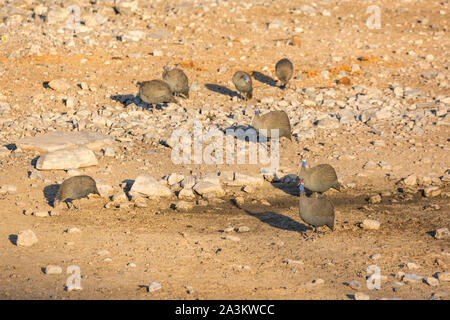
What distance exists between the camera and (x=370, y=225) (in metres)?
8.21

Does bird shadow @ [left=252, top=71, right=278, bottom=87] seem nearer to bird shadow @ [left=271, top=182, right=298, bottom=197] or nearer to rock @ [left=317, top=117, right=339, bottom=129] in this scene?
rock @ [left=317, top=117, right=339, bottom=129]

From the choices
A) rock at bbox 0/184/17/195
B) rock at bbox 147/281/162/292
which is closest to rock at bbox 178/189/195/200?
rock at bbox 0/184/17/195

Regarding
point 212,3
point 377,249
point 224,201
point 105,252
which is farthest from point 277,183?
point 212,3

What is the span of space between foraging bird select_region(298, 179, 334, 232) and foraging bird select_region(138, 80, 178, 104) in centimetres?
510

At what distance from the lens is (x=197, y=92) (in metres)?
13.4

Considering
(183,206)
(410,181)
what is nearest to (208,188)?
(183,206)

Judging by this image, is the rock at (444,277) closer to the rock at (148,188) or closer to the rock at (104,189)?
the rock at (148,188)

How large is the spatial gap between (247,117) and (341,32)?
5680mm

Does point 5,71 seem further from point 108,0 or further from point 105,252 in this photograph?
point 105,252


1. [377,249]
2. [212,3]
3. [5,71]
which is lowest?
[377,249]

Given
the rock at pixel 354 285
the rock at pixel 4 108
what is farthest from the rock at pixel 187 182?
the rock at pixel 4 108

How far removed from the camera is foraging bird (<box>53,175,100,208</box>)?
28.0 ft

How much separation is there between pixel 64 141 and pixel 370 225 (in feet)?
17.4

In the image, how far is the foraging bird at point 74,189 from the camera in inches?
336
